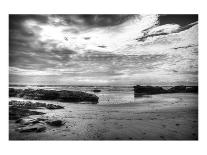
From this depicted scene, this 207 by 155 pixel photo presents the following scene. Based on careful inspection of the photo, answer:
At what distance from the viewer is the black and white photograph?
3.77 metres

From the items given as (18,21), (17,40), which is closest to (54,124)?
(17,40)

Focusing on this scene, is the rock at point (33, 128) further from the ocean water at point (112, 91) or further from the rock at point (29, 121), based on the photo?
the ocean water at point (112, 91)

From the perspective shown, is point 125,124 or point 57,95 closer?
point 125,124

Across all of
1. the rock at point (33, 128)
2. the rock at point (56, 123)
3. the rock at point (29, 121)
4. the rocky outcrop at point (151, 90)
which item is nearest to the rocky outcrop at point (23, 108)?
the rock at point (29, 121)

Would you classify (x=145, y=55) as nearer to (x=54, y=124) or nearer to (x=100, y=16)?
(x=100, y=16)

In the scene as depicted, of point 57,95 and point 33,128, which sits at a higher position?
point 57,95

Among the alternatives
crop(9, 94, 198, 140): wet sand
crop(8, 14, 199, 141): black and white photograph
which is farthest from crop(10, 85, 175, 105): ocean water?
crop(9, 94, 198, 140): wet sand

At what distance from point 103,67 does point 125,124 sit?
4.70 ft

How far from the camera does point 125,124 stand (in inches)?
154

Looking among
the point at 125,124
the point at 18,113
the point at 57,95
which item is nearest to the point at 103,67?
the point at 125,124

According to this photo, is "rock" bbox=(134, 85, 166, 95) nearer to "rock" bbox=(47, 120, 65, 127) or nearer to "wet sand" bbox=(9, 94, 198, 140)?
"wet sand" bbox=(9, 94, 198, 140)

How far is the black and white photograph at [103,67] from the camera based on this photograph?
3.77 metres

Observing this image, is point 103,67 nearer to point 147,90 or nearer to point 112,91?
point 147,90
